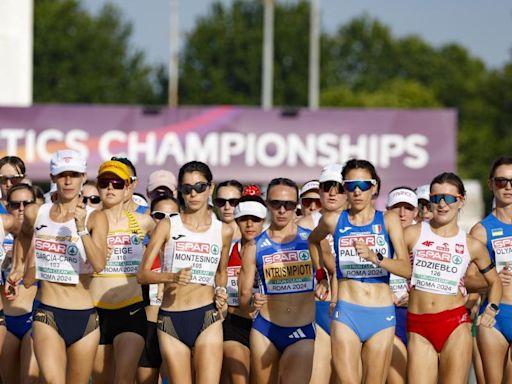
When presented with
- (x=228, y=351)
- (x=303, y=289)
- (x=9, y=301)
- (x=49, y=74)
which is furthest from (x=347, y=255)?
(x=49, y=74)

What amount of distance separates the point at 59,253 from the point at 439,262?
319 cm

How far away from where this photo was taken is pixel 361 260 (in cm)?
1048

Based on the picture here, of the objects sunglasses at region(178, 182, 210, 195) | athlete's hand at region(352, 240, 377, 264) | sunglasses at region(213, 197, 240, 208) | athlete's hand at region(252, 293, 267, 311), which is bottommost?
athlete's hand at region(252, 293, 267, 311)

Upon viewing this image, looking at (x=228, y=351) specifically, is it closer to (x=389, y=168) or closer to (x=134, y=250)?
(x=134, y=250)

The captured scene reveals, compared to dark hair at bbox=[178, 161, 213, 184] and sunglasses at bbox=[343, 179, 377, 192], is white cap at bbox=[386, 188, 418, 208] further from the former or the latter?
dark hair at bbox=[178, 161, 213, 184]

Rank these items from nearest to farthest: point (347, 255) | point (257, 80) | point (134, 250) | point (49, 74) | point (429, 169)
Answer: point (347, 255) < point (134, 250) < point (429, 169) < point (49, 74) < point (257, 80)

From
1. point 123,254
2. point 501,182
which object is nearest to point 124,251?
point 123,254

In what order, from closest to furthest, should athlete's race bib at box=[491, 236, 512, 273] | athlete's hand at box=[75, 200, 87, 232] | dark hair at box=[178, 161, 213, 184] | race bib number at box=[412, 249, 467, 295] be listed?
athlete's hand at box=[75, 200, 87, 232] < dark hair at box=[178, 161, 213, 184] < race bib number at box=[412, 249, 467, 295] < athlete's race bib at box=[491, 236, 512, 273]

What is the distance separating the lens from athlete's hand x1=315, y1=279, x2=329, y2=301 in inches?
413

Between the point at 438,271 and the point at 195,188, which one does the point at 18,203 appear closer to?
the point at 195,188

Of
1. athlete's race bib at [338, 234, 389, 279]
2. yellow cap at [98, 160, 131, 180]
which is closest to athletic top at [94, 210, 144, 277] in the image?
yellow cap at [98, 160, 131, 180]

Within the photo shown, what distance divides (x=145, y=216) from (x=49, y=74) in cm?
5719

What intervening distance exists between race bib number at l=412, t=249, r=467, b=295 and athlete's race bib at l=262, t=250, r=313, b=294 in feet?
3.05

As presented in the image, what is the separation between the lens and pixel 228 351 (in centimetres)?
1167
